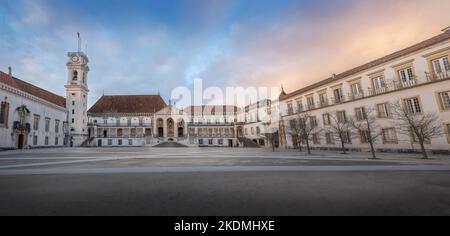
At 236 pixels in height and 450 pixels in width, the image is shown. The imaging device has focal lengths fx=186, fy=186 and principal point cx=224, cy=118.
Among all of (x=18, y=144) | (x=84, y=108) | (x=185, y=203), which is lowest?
(x=185, y=203)

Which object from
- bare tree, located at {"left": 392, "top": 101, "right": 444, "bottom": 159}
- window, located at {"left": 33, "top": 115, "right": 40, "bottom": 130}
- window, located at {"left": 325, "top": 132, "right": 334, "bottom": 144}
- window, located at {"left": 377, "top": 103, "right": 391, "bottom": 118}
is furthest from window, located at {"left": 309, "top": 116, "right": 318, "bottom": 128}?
window, located at {"left": 33, "top": 115, "right": 40, "bottom": 130}

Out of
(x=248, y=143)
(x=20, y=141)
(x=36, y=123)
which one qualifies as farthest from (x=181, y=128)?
(x=20, y=141)

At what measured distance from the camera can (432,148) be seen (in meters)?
17.1

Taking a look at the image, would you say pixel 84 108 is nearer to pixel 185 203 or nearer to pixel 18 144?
pixel 18 144

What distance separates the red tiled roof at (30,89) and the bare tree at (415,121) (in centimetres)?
5576

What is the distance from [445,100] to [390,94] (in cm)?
407

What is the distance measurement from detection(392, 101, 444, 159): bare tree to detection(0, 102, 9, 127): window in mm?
52858

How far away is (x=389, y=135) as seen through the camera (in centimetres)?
2031

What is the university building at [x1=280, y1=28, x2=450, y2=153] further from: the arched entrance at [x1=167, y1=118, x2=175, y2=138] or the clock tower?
the clock tower

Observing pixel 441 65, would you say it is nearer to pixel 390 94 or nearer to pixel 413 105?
pixel 413 105

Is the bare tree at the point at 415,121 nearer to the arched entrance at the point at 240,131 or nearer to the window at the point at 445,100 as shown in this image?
the window at the point at 445,100

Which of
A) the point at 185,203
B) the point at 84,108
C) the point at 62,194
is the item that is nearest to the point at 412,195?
the point at 185,203
